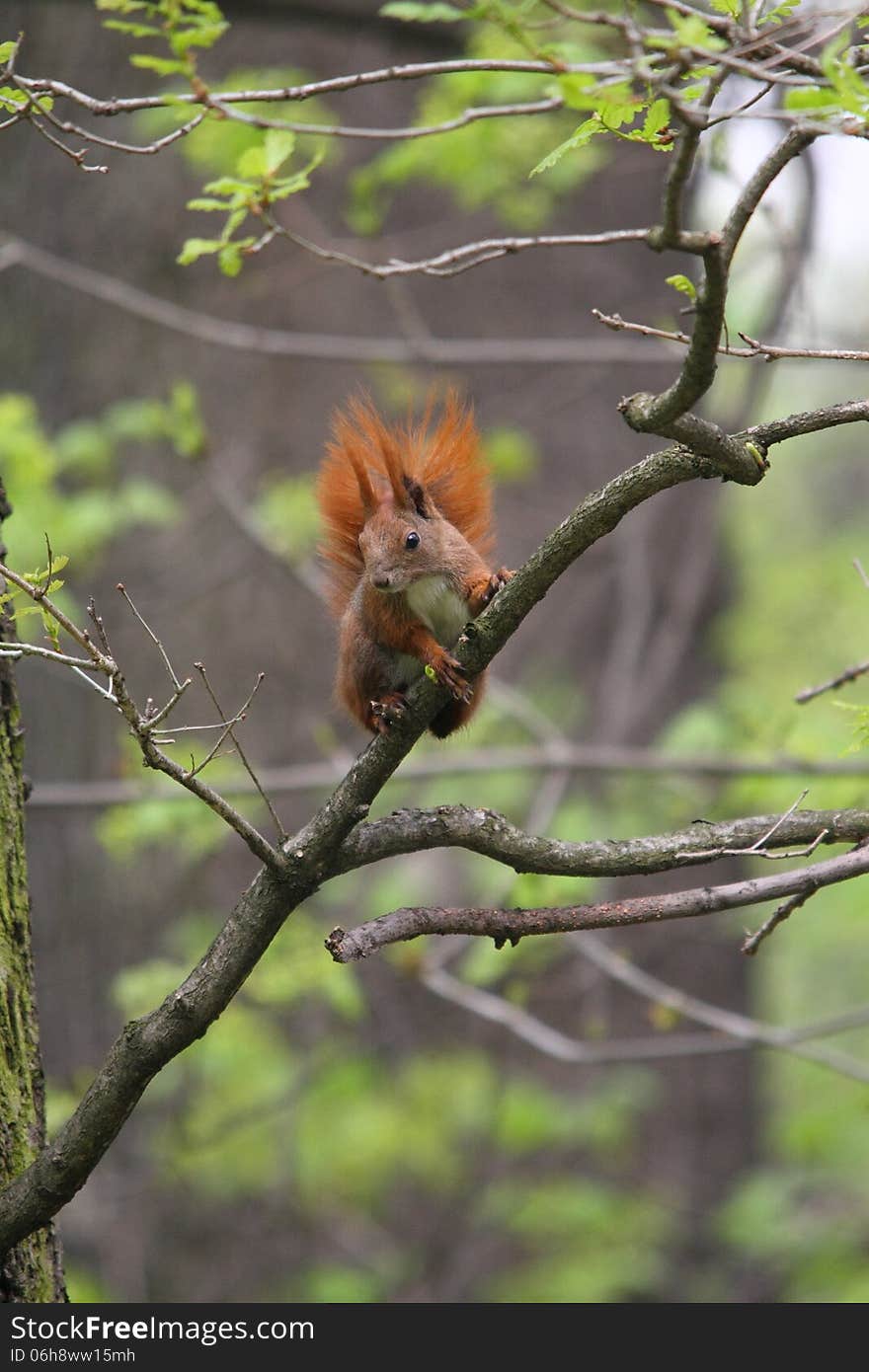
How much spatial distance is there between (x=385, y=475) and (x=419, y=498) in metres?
0.08

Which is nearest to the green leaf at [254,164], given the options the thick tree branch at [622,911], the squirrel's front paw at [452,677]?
the squirrel's front paw at [452,677]

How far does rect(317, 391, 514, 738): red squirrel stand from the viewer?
8.20 feet

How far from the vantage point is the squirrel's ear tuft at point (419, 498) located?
104 inches

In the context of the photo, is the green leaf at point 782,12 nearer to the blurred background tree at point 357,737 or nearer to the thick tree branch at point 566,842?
the thick tree branch at point 566,842

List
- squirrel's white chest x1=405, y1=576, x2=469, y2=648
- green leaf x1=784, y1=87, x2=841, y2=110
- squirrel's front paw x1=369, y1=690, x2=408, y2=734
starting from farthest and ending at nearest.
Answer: squirrel's white chest x1=405, y1=576, x2=469, y2=648
squirrel's front paw x1=369, y1=690, x2=408, y2=734
green leaf x1=784, y1=87, x2=841, y2=110

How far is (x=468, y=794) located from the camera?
5.45 m

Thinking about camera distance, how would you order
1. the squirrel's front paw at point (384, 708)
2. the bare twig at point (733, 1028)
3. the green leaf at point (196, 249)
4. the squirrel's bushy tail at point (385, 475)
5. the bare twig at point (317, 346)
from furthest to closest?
the bare twig at point (317, 346) < the bare twig at point (733, 1028) < the squirrel's bushy tail at point (385, 475) < the squirrel's front paw at point (384, 708) < the green leaf at point (196, 249)

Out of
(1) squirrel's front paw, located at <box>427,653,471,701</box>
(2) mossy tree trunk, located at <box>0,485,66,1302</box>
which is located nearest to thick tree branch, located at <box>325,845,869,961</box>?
(1) squirrel's front paw, located at <box>427,653,471,701</box>

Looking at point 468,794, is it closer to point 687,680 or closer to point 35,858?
point 687,680

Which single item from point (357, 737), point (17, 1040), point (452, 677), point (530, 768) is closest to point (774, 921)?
point (452, 677)

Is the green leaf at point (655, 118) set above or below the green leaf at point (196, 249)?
below

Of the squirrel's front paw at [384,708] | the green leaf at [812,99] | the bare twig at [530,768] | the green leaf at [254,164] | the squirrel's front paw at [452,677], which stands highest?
the green leaf at [254,164]

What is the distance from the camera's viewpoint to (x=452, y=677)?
1.87m

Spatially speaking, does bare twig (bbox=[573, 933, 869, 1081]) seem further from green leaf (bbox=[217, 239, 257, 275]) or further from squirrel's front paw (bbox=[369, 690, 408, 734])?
green leaf (bbox=[217, 239, 257, 275])
